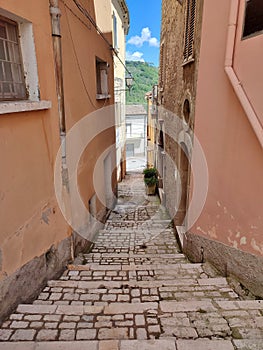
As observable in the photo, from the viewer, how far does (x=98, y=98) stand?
23.3 feet

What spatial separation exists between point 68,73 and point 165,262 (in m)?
4.39

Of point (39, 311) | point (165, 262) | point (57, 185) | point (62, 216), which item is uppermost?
point (57, 185)

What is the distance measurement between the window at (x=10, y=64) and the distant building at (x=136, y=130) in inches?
1025

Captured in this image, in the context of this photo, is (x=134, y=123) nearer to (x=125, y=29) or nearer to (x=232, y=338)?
(x=125, y=29)

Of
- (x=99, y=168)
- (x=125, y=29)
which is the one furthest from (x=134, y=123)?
(x=99, y=168)

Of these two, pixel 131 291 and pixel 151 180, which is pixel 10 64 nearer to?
pixel 131 291

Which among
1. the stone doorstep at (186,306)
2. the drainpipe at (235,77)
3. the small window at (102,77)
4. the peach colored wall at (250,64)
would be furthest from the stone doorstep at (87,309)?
the small window at (102,77)

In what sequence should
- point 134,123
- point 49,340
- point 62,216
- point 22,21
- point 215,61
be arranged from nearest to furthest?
1. point 49,340
2. point 22,21
3. point 215,61
4. point 62,216
5. point 134,123

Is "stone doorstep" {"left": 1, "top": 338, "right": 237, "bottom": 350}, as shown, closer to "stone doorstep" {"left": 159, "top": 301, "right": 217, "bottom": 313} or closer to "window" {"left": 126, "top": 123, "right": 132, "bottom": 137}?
"stone doorstep" {"left": 159, "top": 301, "right": 217, "bottom": 313}

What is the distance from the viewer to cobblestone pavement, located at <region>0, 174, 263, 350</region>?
2408 mm

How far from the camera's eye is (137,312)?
2.95 metres

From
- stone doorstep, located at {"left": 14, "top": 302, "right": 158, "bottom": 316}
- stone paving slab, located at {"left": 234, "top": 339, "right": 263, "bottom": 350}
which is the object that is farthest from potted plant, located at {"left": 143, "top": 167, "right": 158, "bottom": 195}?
stone paving slab, located at {"left": 234, "top": 339, "right": 263, "bottom": 350}

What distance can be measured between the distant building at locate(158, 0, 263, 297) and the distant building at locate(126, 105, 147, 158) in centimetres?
2413

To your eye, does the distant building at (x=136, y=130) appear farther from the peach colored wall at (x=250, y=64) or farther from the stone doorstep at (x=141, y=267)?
the peach colored wall at (x=250, y=64)
